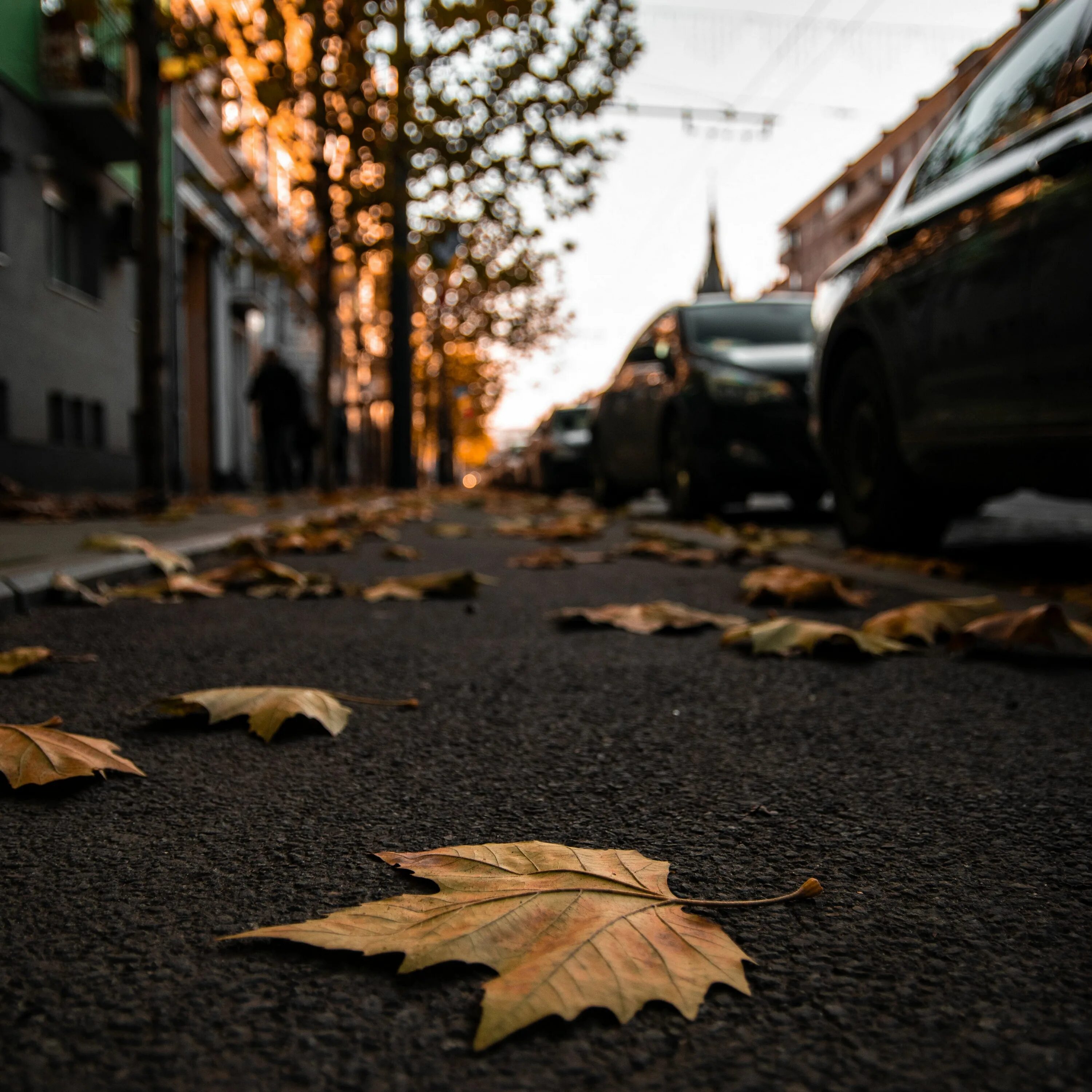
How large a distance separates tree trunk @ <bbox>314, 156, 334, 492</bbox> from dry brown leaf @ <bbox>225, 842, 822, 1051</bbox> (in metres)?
11.9

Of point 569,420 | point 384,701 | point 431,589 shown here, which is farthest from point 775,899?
point 569,420

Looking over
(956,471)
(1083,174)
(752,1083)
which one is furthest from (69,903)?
(956,471)

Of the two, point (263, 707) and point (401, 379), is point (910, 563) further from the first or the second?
point (401, 379)

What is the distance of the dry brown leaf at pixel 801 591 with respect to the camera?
11.7 ft

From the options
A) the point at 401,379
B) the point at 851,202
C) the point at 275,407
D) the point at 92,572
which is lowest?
the point at 92,572

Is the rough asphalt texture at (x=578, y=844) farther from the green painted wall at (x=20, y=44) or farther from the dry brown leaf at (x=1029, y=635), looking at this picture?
the green painted wall at (x=20, y=44)

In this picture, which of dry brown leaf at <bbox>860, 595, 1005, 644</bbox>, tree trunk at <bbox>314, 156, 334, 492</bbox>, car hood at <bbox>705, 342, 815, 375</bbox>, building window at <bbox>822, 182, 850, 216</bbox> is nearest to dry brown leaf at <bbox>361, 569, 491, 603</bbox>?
dry brown leaf at <bbox>860, 595, 1005, 644</bbox>

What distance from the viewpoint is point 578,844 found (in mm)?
1448

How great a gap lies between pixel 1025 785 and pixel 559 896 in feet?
2.87

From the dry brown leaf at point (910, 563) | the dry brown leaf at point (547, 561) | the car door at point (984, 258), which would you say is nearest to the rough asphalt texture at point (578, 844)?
the car door at point (984, 258)

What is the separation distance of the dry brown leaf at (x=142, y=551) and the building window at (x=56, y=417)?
958cm

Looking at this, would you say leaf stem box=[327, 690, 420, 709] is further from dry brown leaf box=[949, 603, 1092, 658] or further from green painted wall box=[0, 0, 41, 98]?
green painted wall box=[0, 0, 41, 98]

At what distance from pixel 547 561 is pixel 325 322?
899 centimetres

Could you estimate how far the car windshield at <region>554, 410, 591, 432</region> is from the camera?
17688 mm
